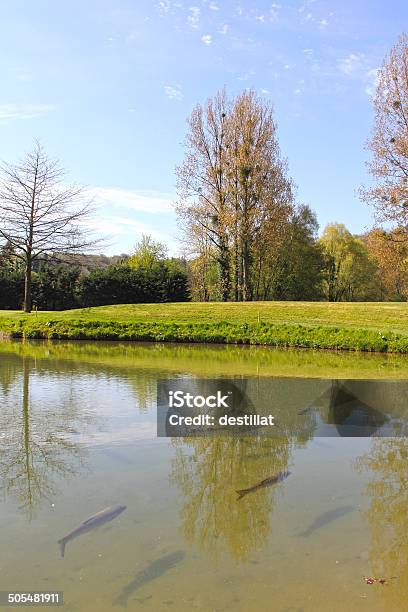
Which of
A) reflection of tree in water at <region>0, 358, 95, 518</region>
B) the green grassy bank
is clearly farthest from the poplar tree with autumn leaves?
reflection of tree in water at <region>0, 358, 95, 518</region>

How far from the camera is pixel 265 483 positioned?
18.0 feet

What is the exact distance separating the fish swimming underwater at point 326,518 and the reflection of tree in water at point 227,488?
329 millimetres

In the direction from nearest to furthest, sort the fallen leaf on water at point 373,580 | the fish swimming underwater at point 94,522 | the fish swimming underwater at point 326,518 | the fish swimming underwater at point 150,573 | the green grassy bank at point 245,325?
the fish swimming underwater at point 150,573
the fallen leaf on water at point 373,580
the fish swimming underwater at point 94,522
the fish swimming underwater at point 326,518
the green grassy bank at point 245,325

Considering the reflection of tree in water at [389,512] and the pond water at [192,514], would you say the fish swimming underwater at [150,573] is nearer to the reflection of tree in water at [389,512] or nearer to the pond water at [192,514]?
the pond water at [192,514]

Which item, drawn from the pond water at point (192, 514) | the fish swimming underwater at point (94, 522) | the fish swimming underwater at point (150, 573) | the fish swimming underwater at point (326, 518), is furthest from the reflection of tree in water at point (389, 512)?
the fish swimming underwater at point (94, 522)

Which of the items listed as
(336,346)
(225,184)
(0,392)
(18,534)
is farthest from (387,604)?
(225,184)

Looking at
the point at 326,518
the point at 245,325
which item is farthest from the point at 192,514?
the point at 245,325

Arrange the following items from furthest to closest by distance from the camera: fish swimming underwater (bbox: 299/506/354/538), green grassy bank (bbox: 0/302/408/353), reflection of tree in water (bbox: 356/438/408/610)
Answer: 1. green grassy bank (bbox: 0/302/408/353)
2. fish swimming underwater (bbox: 299/506/354/538)
3. reflection of tree in water (bbox: 356/438/408/610)

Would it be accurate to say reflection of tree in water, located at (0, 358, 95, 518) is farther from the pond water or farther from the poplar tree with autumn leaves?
the poplar tree with autumn leaves

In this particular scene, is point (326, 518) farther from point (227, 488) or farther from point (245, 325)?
point (245, 325)

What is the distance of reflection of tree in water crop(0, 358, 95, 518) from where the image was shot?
5293 millimetres

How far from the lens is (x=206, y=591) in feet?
11.4

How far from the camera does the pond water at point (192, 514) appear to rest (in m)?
3.53

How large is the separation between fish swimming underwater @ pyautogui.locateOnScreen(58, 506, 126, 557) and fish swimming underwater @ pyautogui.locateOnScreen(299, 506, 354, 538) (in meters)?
1.58
